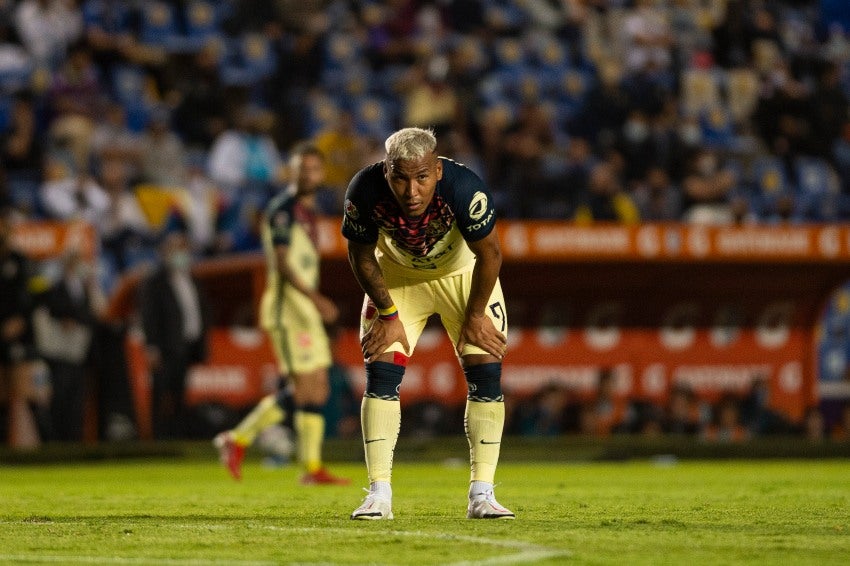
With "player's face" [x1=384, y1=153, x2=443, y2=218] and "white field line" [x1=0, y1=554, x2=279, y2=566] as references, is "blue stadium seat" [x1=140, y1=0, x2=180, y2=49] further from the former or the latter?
"white field line" [x1=0, y1=554, x2=279, y2=566]

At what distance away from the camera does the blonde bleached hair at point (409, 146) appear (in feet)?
21.4

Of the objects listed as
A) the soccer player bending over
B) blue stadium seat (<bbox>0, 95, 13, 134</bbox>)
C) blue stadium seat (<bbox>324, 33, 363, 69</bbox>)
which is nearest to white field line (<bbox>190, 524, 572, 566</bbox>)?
the soccer player bending over

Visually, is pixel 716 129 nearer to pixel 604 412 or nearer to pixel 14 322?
pixel 604 412

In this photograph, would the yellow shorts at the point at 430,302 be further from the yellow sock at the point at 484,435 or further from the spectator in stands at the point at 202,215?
the spectator in stands at the point at 202,215

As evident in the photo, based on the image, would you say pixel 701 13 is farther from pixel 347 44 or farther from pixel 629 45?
pixel 347 44

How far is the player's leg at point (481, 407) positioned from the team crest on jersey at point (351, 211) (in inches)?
28.7

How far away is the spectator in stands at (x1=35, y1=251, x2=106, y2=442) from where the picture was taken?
15.5 meters

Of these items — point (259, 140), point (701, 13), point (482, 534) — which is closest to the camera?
point (482, 534)

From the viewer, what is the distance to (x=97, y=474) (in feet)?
42.7

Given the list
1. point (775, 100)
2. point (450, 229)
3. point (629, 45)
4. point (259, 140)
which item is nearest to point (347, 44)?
point (259, 140)

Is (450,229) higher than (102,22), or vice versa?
→ (102,22)

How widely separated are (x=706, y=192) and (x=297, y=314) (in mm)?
10184

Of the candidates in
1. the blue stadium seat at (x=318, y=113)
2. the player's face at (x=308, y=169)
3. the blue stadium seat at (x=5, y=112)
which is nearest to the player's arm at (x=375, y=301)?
the player's face at (x=308, y=169)

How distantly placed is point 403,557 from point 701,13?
22.4 m
